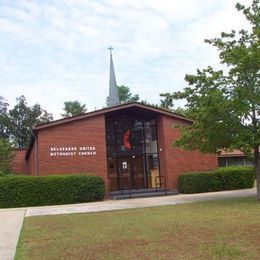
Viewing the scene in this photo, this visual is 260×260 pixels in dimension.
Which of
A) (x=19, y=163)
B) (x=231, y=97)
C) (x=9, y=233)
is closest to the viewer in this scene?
(x=9, y=233)

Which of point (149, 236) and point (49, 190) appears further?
point (49, 190)

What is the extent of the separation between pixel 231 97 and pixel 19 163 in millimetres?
24437

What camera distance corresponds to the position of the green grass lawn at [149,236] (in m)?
7.62

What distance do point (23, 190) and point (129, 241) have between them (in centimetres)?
1237

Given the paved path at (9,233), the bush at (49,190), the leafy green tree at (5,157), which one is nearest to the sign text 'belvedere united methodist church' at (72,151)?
the bush at (49,190)

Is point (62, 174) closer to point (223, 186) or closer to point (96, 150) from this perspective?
point (96, 150)

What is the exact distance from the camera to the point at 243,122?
16.4m

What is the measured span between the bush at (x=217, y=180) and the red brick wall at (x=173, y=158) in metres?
0.79

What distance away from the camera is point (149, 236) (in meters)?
9.30

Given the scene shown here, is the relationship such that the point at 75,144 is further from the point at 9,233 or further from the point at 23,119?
the point at 23,119

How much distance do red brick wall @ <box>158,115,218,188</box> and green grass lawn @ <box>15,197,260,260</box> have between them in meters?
11.2

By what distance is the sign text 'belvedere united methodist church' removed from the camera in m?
22.8

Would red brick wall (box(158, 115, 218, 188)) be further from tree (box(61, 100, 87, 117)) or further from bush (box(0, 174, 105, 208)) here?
tree (box(61, 100, 87, 117))

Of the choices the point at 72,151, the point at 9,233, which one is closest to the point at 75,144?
the point at 72,151
